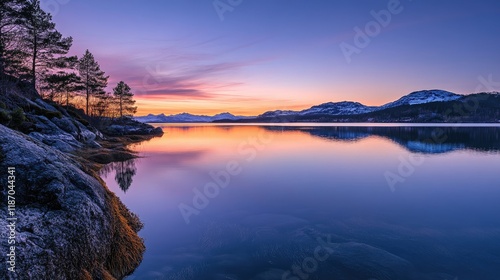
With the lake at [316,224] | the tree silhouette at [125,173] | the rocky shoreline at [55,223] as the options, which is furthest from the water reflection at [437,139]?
the rocky shoreline at [55,223]

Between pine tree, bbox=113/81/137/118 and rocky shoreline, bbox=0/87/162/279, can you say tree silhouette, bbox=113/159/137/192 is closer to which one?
rocky shoreline, bbox=0/87/162/279

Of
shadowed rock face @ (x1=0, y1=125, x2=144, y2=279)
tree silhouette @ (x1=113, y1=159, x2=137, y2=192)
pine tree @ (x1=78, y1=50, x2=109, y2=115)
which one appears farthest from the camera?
pine tree @ (x1=78, y1=50, x2=109, y2=115)

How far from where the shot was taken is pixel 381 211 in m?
16.0

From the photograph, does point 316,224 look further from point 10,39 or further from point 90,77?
point 90,77

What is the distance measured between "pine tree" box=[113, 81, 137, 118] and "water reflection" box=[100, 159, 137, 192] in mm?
74791

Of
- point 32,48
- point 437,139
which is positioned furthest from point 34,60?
point 437,139

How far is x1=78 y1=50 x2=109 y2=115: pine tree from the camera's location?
72.6 m

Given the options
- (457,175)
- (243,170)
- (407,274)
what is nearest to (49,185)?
(407,274)

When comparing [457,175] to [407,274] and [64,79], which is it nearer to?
[407,274]

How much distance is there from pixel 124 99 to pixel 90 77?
2700 cm

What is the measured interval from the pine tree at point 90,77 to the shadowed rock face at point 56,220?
73.1 meters

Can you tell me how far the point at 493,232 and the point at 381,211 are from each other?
16.2 feet

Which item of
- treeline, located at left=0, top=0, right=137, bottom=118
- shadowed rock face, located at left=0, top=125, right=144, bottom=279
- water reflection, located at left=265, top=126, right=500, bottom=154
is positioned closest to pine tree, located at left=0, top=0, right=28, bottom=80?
treeline, located at left=0, top=0, right=137, bottom=118

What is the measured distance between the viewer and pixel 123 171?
94.5 feet
